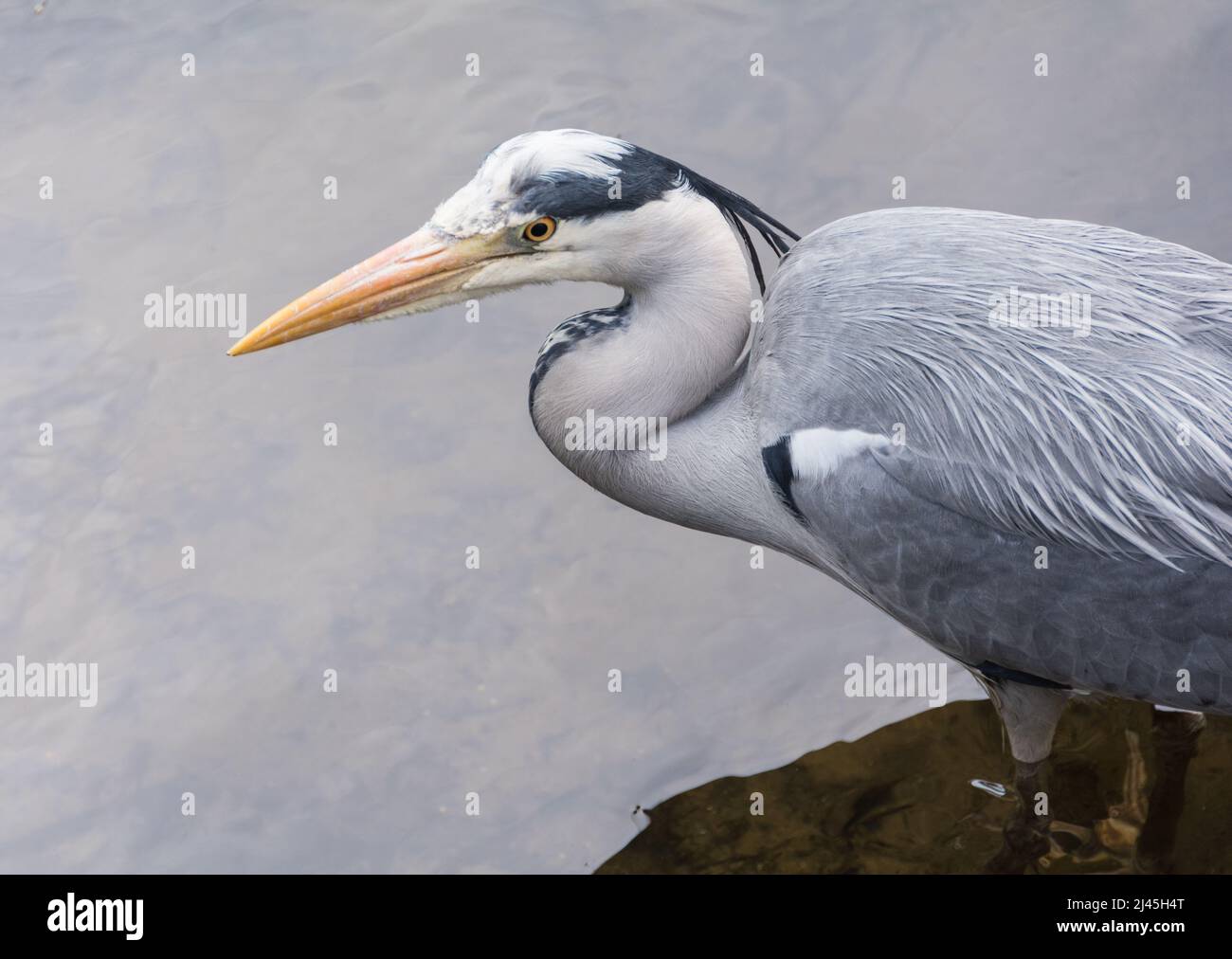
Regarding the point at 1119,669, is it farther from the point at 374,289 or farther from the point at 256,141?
the point at 256,141

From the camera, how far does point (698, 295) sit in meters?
4.26

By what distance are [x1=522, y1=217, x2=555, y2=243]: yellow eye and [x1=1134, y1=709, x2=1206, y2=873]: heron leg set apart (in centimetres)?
251

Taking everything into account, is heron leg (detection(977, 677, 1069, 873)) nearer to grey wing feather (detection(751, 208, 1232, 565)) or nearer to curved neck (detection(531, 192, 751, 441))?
grey wing feather (detection(751, 208, 1232, 565))

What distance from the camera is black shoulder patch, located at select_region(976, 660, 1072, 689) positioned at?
4.24 meters

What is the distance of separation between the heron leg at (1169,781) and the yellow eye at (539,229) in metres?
2.51

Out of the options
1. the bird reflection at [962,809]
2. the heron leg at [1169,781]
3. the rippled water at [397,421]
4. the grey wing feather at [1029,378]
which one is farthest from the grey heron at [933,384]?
the rippled water at [397,421]

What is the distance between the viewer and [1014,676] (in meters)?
4.27

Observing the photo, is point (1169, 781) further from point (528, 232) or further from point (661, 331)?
point (528, 232)

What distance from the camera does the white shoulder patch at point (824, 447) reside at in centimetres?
401

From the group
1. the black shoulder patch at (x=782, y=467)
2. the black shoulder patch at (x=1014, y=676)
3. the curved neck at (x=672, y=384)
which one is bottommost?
the black shoulder patch at (x=1014, y=676)

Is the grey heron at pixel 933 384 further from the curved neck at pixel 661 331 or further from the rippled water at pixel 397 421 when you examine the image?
the rippled water at pixel 397 421

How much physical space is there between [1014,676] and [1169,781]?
887mm
